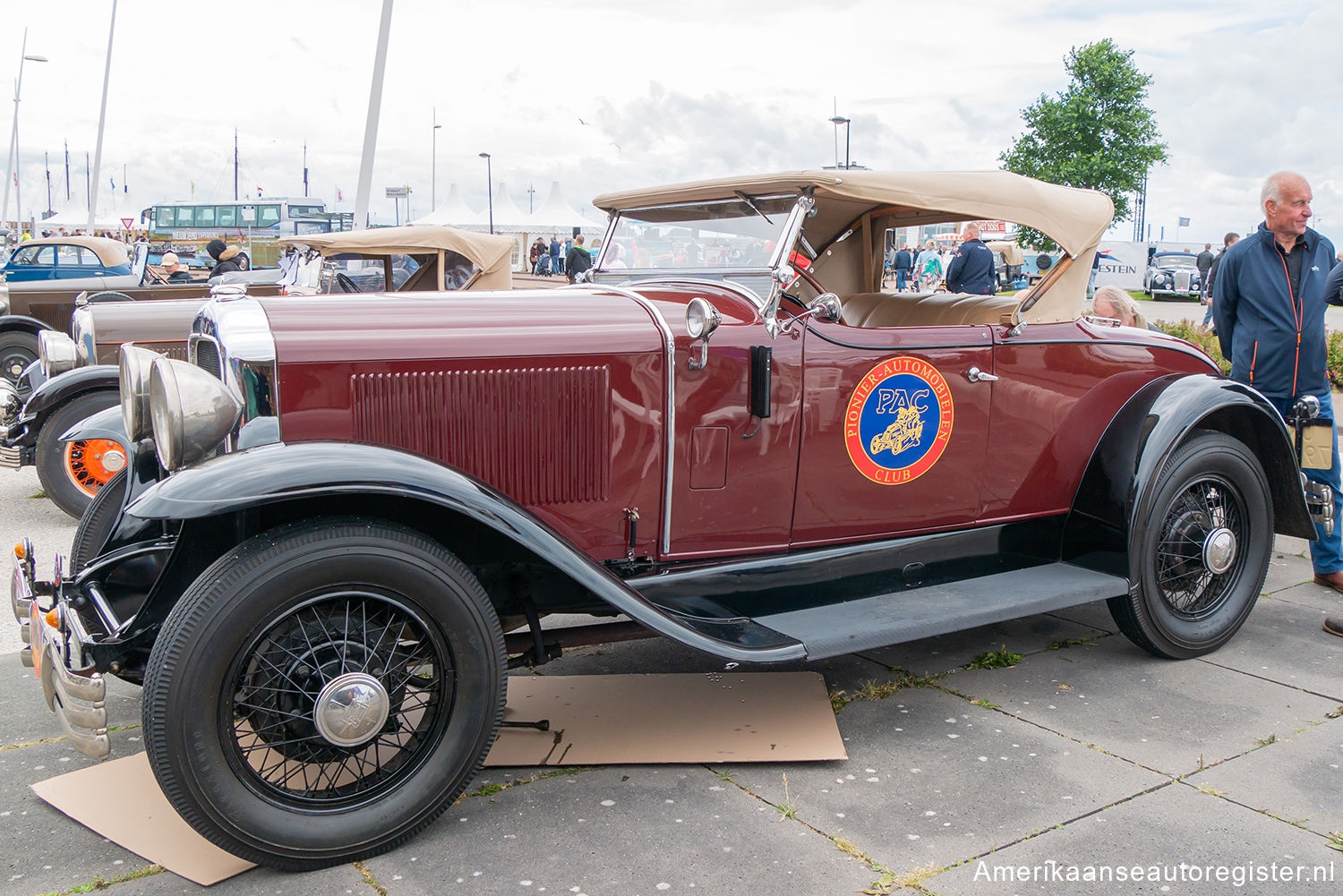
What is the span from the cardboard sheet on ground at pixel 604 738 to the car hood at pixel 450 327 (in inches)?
46.5

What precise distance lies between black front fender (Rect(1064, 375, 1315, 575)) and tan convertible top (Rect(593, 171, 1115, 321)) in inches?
18.3

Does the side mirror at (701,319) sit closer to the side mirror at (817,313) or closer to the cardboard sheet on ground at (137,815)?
the side mirror at (817,313)

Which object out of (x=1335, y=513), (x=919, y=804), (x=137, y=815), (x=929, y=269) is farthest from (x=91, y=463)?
(x=929, y=269)

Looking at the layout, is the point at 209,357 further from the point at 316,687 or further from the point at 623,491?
the point at 623,491

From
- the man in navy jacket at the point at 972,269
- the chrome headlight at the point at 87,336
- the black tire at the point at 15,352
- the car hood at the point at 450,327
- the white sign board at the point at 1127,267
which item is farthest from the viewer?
the white sign board at the point at 1127,267

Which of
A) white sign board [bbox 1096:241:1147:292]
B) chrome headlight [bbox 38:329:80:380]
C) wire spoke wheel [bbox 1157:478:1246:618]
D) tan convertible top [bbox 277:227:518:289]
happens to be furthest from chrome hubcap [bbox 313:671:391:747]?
white sign board [bbox 1096:241:1147:292]

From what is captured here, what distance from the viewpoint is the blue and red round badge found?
11.0 ft

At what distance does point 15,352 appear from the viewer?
9.98m

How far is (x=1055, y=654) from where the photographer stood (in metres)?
3.99

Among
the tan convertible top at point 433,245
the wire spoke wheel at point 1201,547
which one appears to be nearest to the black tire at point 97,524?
the wire spoke wheel at point 1201,547

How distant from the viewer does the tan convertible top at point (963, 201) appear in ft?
11.3

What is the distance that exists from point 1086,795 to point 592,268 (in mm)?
2649

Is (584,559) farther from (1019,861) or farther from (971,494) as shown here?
(971,494)

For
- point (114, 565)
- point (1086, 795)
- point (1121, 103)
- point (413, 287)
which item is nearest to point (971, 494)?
point (1086, 795)
